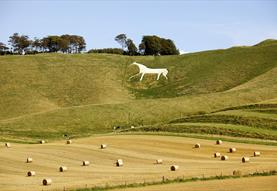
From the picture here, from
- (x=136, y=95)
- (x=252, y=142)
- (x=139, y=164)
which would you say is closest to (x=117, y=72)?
(x=136, y=95)

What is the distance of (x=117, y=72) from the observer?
141750 millimetres

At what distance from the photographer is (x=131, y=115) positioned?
86250 mm

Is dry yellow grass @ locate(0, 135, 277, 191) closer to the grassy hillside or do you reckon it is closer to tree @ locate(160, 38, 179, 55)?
the grassy hillside

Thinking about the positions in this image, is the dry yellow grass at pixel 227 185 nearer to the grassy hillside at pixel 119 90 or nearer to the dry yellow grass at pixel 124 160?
the dry yellow grass at pixel 124 160

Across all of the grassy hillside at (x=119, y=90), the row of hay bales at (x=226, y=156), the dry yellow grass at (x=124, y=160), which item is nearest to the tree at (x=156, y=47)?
the grassy hillside at (x=119, y=90)

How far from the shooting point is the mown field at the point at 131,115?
3722 centimetres

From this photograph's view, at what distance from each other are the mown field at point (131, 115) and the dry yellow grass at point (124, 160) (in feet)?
0.23

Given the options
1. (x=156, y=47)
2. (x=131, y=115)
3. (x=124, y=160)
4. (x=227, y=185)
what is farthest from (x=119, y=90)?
(x=227, y=185)

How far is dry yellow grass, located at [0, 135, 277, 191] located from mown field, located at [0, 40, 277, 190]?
70mm

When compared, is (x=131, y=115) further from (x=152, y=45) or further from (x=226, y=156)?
(x=152, y=45)

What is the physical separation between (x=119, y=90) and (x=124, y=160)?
279ft

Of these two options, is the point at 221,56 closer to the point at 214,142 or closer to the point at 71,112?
the point at 71,112

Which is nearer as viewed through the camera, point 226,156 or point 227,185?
point 227,185

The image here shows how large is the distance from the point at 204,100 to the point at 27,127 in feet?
103
